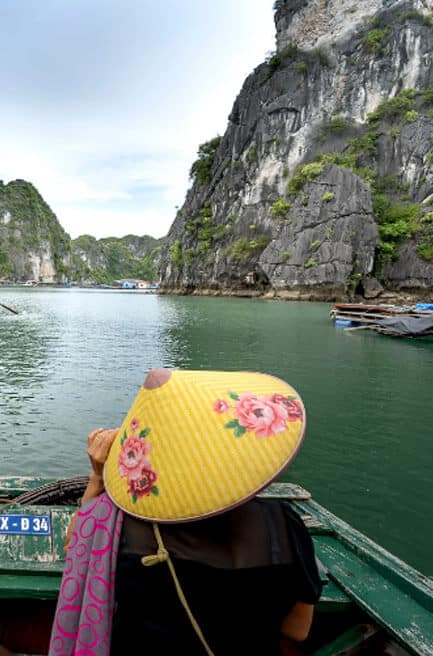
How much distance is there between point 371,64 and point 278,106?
12151 millimetres

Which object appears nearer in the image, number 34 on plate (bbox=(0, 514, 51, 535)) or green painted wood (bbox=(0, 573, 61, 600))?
green painted wood (bbox=(0, 573, 61, 600))

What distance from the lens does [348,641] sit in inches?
74.9

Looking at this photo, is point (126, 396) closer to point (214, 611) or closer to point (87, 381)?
point (87, 381)

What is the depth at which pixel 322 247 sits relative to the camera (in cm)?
4425

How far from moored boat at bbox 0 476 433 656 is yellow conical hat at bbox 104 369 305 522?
1059mm

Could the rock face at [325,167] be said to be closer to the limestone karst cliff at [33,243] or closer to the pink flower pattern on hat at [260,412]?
the pink flower pattern on hat at [260,412]

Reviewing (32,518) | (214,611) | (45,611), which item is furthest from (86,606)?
(32,518)

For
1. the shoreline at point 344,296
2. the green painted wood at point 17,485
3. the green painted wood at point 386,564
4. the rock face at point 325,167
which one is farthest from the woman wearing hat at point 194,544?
the shoreline at point 344,296

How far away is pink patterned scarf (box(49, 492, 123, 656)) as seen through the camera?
115cm

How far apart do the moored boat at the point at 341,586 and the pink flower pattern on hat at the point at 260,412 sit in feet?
3.47

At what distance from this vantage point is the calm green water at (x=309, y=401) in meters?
5.14

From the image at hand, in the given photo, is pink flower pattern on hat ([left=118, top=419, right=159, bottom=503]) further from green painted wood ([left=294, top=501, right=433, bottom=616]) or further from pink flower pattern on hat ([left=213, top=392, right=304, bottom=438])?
green painted wood ([left=294, top=501, right=433, bottom=616])

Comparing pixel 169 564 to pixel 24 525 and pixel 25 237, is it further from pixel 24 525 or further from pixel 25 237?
pixel 25 237

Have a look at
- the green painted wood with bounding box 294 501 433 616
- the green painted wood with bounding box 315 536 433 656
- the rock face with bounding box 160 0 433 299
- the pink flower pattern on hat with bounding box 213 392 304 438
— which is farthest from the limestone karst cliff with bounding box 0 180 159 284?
the pink flower pattern on hat with bounding box 213 392 304 438
